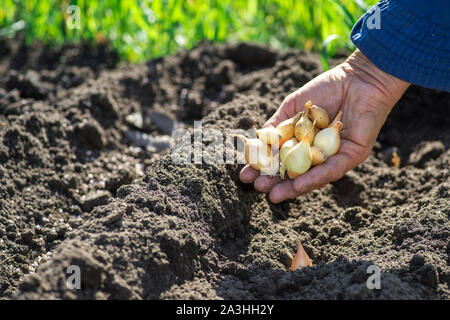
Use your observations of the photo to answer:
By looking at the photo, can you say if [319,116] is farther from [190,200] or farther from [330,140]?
[190,200]

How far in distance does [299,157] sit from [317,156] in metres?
0.10

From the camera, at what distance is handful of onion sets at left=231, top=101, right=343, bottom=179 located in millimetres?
2246

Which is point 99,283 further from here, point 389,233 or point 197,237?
point 389,233

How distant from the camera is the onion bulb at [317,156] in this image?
2295mm

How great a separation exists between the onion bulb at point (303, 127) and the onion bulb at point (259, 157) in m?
0.17

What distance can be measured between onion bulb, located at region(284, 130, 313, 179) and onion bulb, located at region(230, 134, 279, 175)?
7 cm

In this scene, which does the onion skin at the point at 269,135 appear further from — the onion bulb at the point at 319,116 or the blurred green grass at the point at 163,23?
the blurred green grass at the point at 163,23

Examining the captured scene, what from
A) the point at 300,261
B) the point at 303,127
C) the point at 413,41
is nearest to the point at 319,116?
the point at 303,127

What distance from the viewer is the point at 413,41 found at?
232cm

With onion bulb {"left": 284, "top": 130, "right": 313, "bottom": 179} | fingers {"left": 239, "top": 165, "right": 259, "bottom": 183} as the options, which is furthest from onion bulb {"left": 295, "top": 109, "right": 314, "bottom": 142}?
fingers {"left": 239, "top": 165, "right": 259, "bottom": 183}

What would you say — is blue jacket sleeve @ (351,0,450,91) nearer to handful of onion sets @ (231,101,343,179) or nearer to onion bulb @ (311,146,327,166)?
handful of onion sets @ (231,101,343,179)

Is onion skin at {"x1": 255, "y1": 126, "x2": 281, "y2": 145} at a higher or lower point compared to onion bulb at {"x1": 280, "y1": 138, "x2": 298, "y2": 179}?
higher

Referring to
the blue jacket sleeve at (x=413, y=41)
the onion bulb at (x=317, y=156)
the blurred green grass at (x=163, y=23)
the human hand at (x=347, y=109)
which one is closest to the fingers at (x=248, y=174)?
the human hand at (x=347, y=109)
